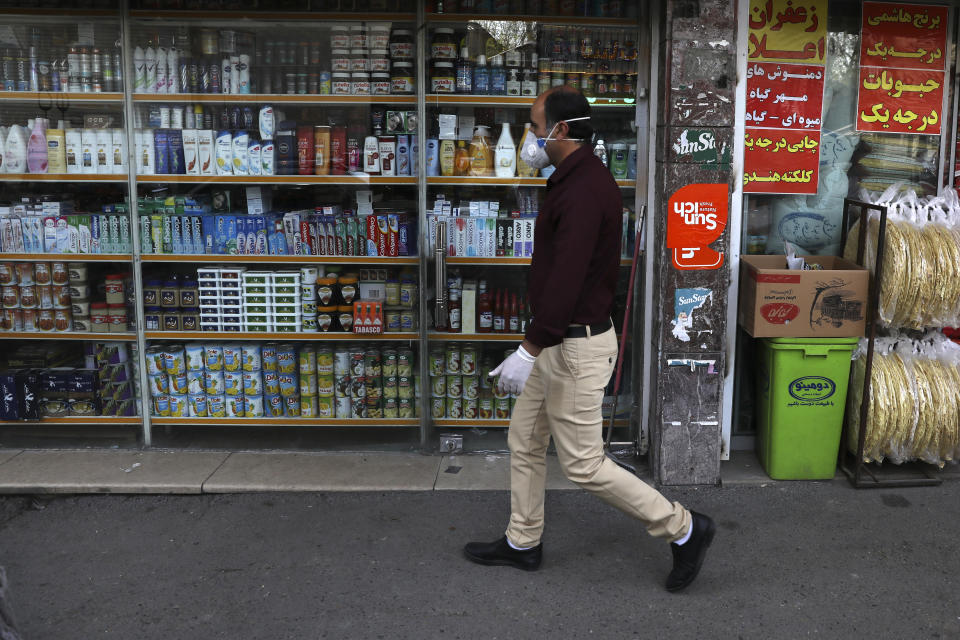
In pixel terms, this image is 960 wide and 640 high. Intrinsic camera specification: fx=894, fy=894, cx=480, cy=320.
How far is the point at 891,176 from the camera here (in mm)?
5496

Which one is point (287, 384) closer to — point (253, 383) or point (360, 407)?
point (253, 383)

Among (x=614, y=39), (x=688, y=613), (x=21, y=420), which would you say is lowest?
(x=688, y=613)

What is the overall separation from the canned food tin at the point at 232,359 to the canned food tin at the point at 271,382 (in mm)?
178

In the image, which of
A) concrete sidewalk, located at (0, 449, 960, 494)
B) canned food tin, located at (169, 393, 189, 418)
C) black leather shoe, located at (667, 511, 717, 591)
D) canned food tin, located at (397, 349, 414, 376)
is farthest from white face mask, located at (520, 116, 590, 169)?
canned food tin, located at (169, 393, 189, 418)

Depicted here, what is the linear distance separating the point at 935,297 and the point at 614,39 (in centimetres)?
234

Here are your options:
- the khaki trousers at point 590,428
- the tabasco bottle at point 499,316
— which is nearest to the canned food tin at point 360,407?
the tabasco bottle at point 499,316

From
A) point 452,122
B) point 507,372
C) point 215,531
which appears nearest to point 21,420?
point 215,531

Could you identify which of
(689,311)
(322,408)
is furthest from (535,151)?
(322,408)

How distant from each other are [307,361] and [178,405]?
0.88 meters

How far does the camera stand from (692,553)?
3.84m

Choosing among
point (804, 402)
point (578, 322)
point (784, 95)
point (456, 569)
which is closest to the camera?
point (578, 322)

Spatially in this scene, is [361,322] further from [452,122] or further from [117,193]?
[117,193]

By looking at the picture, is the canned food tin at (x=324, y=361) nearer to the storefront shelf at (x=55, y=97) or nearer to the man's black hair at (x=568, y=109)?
the storefront shelf at (x=55, y=97)

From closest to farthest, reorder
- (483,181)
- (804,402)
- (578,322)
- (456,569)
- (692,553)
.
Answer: (578,322) < (692,553) < (456,569) < (804,402) < (483,181)
